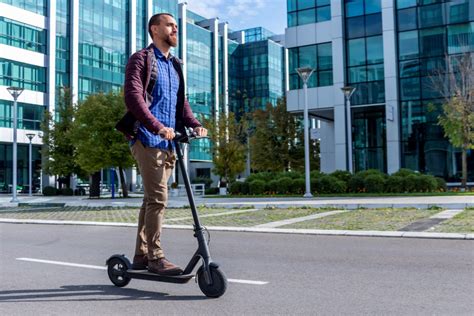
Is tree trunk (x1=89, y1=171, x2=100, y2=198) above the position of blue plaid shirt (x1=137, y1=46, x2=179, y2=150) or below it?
below

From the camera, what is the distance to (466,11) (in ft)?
88.2

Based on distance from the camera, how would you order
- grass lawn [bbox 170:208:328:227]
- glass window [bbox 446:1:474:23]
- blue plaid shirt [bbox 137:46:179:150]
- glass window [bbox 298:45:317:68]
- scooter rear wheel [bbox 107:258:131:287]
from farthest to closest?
glass window [bbox 298:45:317:68]
glass window [bbox 446:1:474:23]
grass lawn [bbox 170:208:328:227]
scooter rear wheel [bbox 107:258:131:287]
blue plaid shirt [bbox 137:46:179:150]

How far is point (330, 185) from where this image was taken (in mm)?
22141

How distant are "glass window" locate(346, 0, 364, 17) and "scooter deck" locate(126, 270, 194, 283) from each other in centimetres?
2804

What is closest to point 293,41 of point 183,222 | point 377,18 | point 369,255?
point 377,18

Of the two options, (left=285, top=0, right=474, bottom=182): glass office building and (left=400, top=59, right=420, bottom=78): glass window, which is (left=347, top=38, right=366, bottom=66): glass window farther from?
(left=400, top=59, right=420, bottom=78): glass window

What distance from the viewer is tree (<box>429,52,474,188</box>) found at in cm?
2325

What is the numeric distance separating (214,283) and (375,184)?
18269 mm

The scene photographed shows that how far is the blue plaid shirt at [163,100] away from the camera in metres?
4.24

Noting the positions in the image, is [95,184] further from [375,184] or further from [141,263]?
[141,263]

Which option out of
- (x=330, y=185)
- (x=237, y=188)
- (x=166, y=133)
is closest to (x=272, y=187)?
(x=237, y=188)

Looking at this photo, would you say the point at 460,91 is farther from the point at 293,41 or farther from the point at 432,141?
the point at 293,41

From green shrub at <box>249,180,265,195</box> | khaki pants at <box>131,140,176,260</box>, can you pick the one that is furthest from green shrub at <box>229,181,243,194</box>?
khaki pants at <box>131,140,176,260</box>

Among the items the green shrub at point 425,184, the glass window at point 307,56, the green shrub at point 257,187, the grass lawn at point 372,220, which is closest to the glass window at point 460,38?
the glass window at point 307,56
